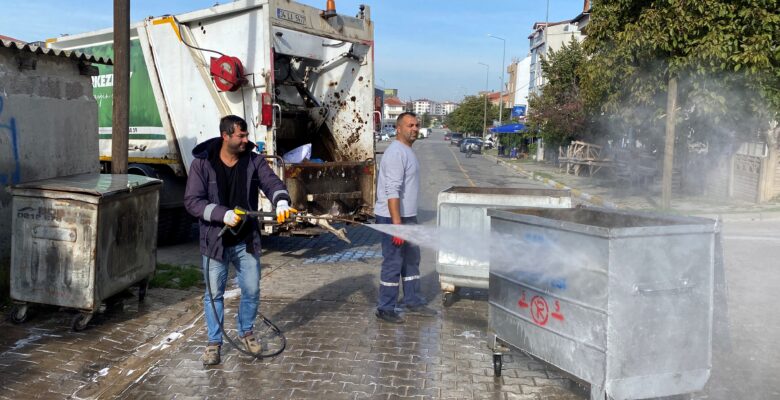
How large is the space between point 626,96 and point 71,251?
10.8 m

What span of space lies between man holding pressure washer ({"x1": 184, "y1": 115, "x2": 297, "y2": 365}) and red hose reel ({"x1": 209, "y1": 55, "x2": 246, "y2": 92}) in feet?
10.7

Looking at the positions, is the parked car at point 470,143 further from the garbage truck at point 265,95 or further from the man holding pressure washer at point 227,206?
the man holding pressure washer at point 227,206

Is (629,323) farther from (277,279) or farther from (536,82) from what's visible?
(536,82)

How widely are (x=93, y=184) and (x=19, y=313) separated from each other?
47.8 inches

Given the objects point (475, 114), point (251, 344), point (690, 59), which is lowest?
point (251, 344)

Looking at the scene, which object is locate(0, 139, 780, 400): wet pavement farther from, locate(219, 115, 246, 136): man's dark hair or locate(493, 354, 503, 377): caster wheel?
locate(219, 115, 246, 136): man's dark hair

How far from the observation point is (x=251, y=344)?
4.57m

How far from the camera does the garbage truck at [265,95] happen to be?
755 cm

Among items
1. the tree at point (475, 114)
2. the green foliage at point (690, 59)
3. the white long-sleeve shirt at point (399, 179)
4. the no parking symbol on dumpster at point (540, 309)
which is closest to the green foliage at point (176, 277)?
the white long-sleeve shirt at point (399, 179)

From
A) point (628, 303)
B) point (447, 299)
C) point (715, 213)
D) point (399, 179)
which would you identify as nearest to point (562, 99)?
point (715, 213)

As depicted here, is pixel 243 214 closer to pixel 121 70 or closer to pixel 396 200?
pixel 396 200

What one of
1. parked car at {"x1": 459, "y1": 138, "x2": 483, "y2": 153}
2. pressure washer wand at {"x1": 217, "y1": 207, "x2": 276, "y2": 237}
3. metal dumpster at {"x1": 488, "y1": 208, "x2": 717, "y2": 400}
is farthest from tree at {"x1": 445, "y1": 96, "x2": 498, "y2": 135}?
metal dumpster at {"x1": 488, "y1": 208, "x2": 717, "y2": 400}

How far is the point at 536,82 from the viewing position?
61.8m

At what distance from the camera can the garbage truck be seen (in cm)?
755
